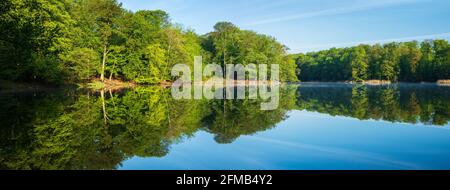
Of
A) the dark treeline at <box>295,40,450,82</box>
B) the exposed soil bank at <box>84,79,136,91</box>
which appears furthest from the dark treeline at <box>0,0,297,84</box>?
the dark treeline at <box>295,40,450,82</box>

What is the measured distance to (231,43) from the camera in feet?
287

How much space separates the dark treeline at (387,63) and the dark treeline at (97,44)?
4309 centimetres

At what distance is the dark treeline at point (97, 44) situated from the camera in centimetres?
3319

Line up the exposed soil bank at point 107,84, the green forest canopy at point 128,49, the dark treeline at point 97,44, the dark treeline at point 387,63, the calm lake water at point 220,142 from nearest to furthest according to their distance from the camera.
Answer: the calm lake water at point 220,142
the dark treeline at point 97,44
the green forest canopy at point 128,49
the exposed soil bank at point 107,84
the dark treeline at point 387,63

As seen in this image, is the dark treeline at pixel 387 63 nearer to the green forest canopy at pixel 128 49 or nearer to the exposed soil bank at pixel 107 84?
the green forest canopy at pixel 128 49

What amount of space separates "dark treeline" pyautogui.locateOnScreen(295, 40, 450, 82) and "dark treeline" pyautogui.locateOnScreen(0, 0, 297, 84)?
43090 mm

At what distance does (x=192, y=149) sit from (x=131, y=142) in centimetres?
183

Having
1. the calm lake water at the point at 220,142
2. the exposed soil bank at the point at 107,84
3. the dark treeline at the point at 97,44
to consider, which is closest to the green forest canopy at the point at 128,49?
the dark treeline at the point at 97,44

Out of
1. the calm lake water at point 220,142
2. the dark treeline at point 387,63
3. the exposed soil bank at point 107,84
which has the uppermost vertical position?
the dark treeline at point 387,63

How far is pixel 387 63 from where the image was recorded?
113125 millimetres

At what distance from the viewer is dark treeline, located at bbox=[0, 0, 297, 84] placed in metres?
33.2

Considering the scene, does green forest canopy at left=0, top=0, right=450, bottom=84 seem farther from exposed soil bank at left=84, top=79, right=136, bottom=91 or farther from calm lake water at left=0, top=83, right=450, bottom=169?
calm lake water at left=0, top=83, right=450, bottom=169
